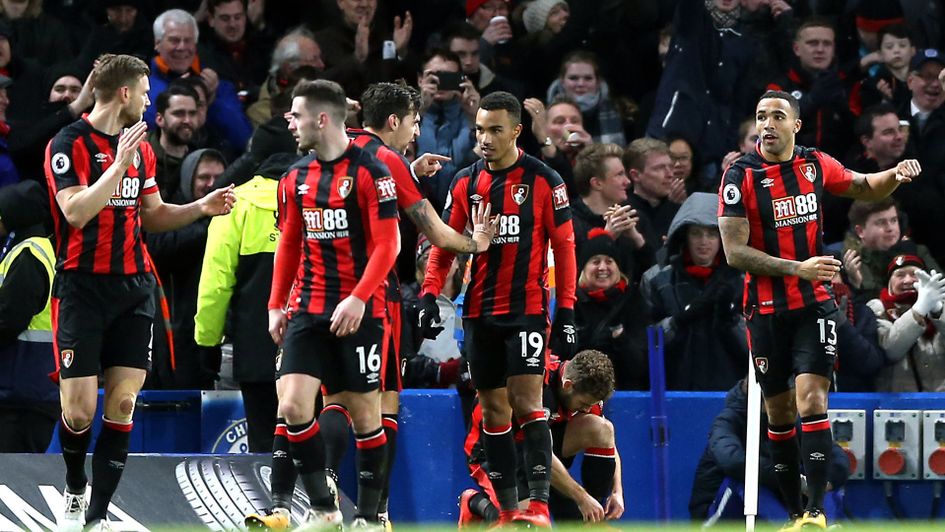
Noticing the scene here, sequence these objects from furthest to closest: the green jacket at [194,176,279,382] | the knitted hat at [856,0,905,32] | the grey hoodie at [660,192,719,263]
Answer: the knitted hat at [856,0,905,32]
the grey hoodie at [660,192,719,263]
the green jacket at [194,176,279,382]

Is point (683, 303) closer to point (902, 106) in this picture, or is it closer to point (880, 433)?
point (880, 433)

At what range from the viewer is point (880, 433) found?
1159 cm

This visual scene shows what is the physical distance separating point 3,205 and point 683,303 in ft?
14.9

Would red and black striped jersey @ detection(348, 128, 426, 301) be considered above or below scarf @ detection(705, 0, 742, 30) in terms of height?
below

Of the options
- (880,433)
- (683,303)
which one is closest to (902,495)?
(880,433)

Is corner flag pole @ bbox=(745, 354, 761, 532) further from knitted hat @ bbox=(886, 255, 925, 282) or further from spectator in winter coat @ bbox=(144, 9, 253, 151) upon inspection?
spectator in winter coat @ bbox=(144, 9, 253, 151)

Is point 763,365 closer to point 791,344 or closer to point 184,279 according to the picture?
point 791,344

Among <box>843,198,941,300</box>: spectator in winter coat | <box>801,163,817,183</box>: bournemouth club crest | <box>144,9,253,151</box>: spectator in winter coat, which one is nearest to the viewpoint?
<box>801,163,817,183</box>: bournemouth club crest

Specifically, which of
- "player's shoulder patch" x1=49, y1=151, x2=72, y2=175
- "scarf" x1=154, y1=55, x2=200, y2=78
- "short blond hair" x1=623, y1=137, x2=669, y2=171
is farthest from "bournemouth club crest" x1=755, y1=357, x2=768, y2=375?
"scarf" x1=154, y1=55, x2=200, y2=78

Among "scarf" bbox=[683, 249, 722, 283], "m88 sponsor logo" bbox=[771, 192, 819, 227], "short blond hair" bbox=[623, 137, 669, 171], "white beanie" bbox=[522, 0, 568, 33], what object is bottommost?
"scarf" bbox=[683, 249, 722, 283]

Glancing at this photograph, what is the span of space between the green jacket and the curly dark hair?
2056 mm

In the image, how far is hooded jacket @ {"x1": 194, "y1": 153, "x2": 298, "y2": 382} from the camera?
452 inches

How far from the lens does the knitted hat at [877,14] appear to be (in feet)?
49.9

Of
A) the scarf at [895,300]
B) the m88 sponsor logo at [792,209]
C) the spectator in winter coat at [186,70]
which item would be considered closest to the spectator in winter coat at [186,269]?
the spectator in winter coat at [186,70]
